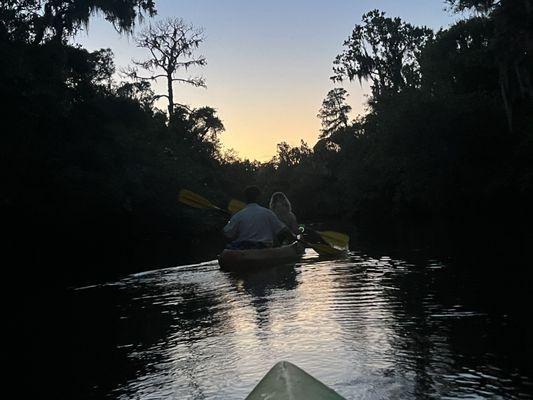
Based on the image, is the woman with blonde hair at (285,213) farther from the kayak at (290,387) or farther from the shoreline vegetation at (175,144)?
the kayak at (290,387)

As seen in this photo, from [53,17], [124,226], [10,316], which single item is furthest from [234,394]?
[124,226]

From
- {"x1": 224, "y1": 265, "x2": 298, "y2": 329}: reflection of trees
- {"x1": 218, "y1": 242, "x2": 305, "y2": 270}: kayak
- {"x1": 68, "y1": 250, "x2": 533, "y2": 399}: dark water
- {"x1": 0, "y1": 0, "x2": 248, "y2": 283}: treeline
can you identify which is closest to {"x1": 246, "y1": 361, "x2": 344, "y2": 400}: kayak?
{"x1": 68, "y1": 250, "x2": 533, "y2": 399}: dark water

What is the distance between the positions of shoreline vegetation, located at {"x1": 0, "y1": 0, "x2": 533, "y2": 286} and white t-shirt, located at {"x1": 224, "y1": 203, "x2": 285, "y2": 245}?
315 centimetres

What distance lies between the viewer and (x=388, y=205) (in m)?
37.8

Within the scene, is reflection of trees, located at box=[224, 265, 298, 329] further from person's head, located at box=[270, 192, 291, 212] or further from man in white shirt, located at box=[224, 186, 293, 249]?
person's head, located at box=[270, 192, 291, 212]

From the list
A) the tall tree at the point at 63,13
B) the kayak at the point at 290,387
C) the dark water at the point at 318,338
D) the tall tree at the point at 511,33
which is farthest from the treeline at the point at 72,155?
the tall tree at the point at 511,33

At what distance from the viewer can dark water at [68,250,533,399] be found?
3.39 metres

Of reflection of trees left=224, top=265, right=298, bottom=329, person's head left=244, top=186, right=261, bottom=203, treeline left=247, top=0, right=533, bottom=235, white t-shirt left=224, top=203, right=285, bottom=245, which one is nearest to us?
reflection of trees left=224, top=265, right=298, bottom=329

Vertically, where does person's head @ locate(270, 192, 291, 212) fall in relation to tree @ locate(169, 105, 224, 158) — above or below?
below

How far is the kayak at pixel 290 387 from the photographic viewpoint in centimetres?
203

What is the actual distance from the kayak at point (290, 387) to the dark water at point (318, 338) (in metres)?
1.06

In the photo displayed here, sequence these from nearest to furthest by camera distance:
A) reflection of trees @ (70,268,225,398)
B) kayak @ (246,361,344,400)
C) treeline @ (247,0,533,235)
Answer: kayak @ (246,361,344,400) < reflection of trees @ (70,268,225,398) < treeline @ (247,0,533,235)

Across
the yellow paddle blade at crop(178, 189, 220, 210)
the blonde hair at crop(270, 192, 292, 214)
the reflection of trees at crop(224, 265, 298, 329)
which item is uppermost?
the yellow paddle blade at crop(178, 189, 220, 210)

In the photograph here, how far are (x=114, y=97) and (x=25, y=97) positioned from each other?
27.5ft
